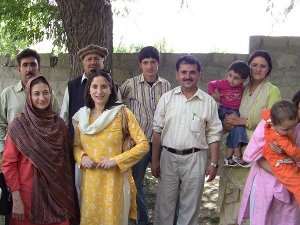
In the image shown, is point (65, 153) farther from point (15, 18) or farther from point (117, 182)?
point (15, 18)

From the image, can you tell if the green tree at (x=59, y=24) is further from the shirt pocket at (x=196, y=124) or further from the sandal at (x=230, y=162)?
the sandal at (x=230, y=162)

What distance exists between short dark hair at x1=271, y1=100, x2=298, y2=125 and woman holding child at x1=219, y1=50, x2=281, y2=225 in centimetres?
77

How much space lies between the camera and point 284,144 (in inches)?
98.6

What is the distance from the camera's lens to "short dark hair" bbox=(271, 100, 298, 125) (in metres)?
2.45

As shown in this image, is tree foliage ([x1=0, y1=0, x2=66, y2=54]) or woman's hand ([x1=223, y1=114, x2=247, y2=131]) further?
tree foliage ([x1=0, y1=0, x2=66, y2=54])

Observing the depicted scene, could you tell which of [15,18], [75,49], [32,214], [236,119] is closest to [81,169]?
[32,214]

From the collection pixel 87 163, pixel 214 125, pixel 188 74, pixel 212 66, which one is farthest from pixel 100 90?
pixel 212 66

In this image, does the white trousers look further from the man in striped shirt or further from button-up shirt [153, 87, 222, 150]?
the man in striped shirt

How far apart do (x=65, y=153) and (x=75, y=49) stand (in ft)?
6.11

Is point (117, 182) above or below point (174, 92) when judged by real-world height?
below

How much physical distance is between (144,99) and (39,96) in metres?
1.19

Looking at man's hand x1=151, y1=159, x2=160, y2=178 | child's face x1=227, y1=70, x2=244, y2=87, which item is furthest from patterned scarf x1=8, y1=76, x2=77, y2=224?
child's face x1=227, y1=70, x2=244, y2=87

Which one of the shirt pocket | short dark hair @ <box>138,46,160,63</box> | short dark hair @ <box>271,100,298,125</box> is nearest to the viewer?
short dark hair @ <box>271,100,298,125</box>

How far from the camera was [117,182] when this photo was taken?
2934 millimetres
